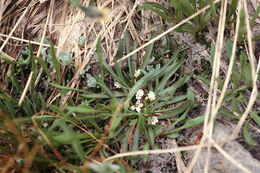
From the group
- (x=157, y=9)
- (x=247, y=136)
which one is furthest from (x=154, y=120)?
(x=157, y=9)

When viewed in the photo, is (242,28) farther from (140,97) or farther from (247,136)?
(140,97)

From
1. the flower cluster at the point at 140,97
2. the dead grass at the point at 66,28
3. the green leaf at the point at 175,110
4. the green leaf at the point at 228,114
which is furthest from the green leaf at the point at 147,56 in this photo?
the green leaf at the point at 228,114

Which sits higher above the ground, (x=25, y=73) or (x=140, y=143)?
(x=25, y=73)

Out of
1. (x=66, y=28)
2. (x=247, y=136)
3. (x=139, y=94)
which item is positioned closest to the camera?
(x=247, y=136)

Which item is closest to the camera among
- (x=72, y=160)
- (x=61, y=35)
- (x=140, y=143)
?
(x=72, y=160)

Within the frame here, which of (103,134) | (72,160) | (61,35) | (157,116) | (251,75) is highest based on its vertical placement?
(61,35)

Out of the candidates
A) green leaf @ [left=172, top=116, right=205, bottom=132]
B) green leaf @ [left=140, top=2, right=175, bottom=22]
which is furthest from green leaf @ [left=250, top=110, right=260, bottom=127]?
green leaf @ [left=140, top=2, right=175, bottom=22]

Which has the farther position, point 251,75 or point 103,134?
point 103,134

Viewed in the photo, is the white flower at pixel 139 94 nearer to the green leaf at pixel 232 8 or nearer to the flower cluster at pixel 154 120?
the flower cluster at pixel 154 120

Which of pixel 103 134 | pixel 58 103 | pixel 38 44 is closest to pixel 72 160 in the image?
pixel 103 134

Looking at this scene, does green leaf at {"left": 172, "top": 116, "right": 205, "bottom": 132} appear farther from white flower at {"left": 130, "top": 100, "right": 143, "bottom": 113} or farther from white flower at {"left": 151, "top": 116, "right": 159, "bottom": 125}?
white flower at {"left": 130, "top": 100, "right": 143, "bottom": 113}

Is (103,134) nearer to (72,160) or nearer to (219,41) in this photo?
(72,160)
